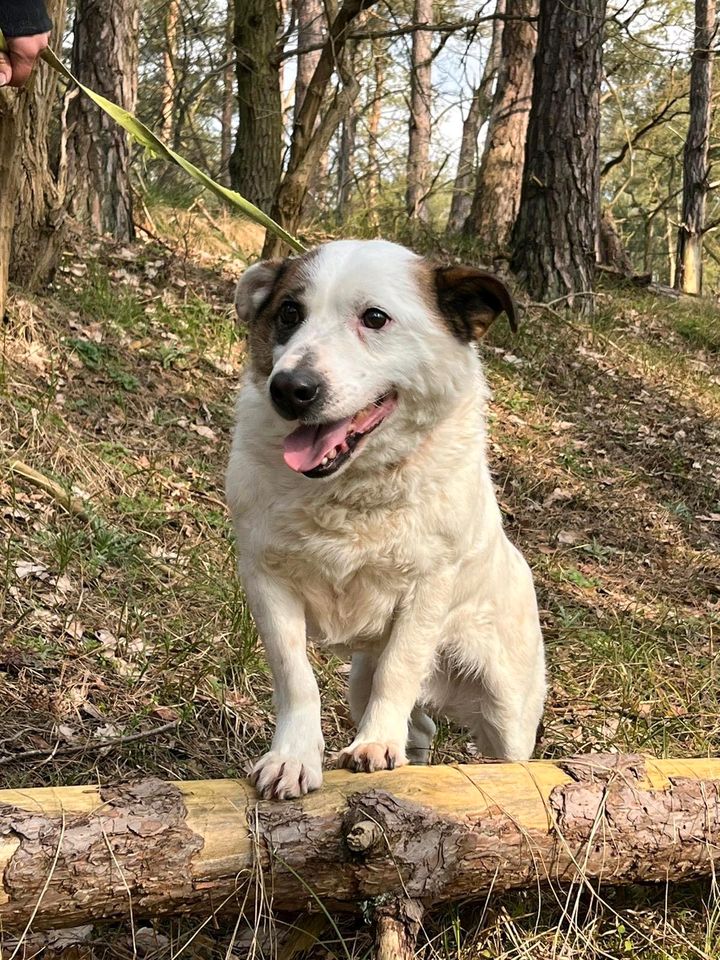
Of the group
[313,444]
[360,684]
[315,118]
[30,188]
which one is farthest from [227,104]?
[313,444]

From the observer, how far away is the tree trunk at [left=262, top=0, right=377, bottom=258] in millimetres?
6098

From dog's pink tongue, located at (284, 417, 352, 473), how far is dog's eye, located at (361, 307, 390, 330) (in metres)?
0.32

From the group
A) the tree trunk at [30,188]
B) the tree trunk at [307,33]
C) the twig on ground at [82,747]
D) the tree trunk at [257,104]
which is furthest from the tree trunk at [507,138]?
the twig on ground at [82,747]

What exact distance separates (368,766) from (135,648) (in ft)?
5.58

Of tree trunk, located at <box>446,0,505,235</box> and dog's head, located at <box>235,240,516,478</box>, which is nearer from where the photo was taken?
dog's head, located at <box>235,240,516,478</box>

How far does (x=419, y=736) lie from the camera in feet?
12.0

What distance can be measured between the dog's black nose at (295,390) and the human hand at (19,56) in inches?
61.0

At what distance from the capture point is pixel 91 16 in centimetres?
820

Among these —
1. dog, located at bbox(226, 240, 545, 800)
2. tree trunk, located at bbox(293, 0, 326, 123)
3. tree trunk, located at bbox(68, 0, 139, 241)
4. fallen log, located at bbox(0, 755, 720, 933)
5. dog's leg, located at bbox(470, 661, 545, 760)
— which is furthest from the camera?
tree trunk, located at bbox(293, 0, 326, 123)

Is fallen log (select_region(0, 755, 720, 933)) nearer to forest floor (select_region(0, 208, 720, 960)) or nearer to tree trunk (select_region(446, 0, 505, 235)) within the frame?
forest floor (select_region(0, 208, 720, 960))

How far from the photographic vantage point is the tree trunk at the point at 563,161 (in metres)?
9.96

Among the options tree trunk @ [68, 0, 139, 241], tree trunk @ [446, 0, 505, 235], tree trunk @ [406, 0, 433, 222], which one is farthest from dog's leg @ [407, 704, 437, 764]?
tree trunk @ [446, 0, 505, 235]

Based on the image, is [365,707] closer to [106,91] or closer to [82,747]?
[82,747]

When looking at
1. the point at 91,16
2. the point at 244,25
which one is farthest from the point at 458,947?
the point at 244,25
